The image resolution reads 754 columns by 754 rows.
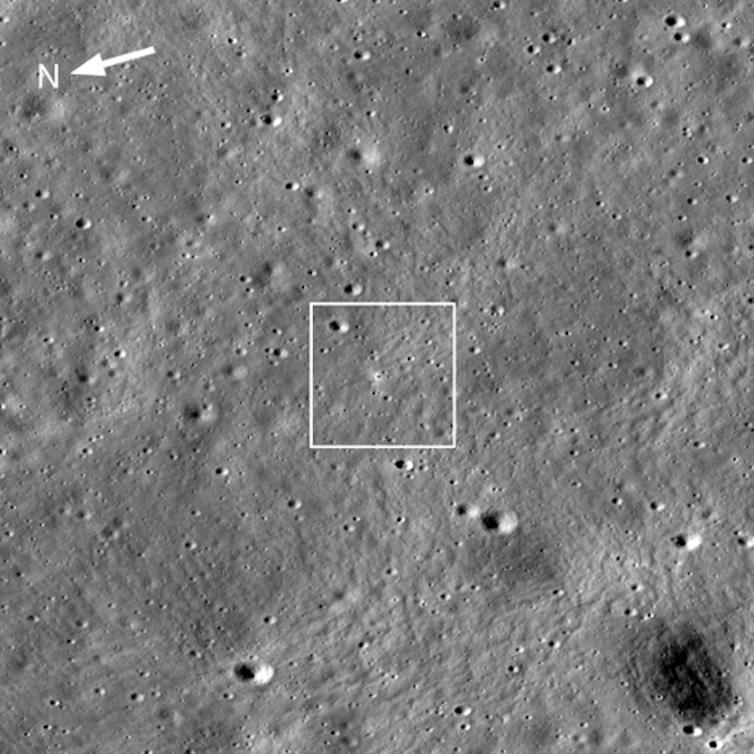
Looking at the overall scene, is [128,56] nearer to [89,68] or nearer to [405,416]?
[89,68]

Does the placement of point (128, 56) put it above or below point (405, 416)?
above

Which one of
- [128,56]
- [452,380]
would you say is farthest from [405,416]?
[128,56]

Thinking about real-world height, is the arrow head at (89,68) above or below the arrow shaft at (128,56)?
below

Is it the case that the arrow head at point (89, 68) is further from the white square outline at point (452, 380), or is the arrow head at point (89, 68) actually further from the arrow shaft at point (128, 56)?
the white square outline at point (452, 380)

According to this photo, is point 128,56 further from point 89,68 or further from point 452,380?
point 452,380

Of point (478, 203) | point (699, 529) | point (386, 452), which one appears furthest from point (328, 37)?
point (699, 529)

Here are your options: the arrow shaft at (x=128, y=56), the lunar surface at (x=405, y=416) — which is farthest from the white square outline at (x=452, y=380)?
the arrow shaft at (x=128, y=56)

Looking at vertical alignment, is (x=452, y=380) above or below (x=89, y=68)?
below

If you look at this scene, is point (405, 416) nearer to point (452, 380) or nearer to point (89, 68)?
point (452, 380)

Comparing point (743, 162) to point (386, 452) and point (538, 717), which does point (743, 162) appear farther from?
point (538, 717)
